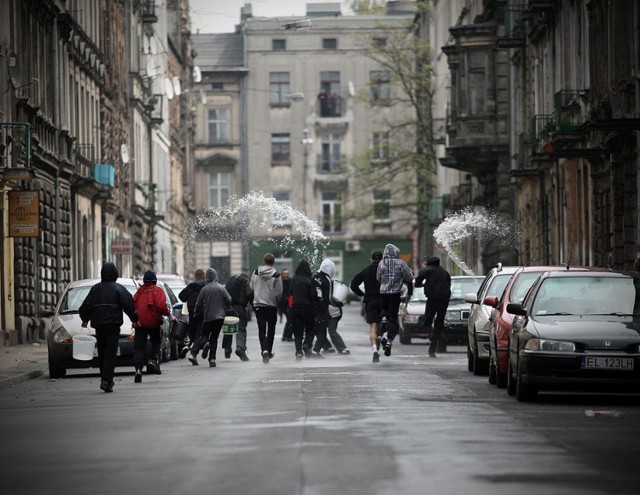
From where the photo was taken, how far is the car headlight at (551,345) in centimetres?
1845

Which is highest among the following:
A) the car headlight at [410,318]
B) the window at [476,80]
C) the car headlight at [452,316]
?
the window at [476,80]

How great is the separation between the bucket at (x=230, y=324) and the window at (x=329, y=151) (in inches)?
3157

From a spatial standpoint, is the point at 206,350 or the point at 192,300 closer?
the point at 206,350

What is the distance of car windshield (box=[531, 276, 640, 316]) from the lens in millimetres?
19453

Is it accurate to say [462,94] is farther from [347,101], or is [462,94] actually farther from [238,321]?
[347,101]

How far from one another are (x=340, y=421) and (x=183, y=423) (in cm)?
148

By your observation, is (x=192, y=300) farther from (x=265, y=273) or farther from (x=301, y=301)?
(x=301, y=301)

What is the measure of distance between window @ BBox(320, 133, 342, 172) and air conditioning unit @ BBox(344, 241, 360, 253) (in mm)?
4884

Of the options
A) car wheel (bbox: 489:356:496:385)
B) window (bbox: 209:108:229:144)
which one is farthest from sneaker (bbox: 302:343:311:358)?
window (bbox: 209:108:229:144)

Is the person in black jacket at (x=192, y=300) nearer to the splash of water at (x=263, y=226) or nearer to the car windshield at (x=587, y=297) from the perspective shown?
the car windshield at (x=587, y=297)

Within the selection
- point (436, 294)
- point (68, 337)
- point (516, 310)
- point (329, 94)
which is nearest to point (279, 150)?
point (329, 94)

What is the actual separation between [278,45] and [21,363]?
8229 centimetres

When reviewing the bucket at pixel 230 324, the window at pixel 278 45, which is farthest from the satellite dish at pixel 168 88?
the bucket at pixel 230 324

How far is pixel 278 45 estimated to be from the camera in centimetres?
11225
